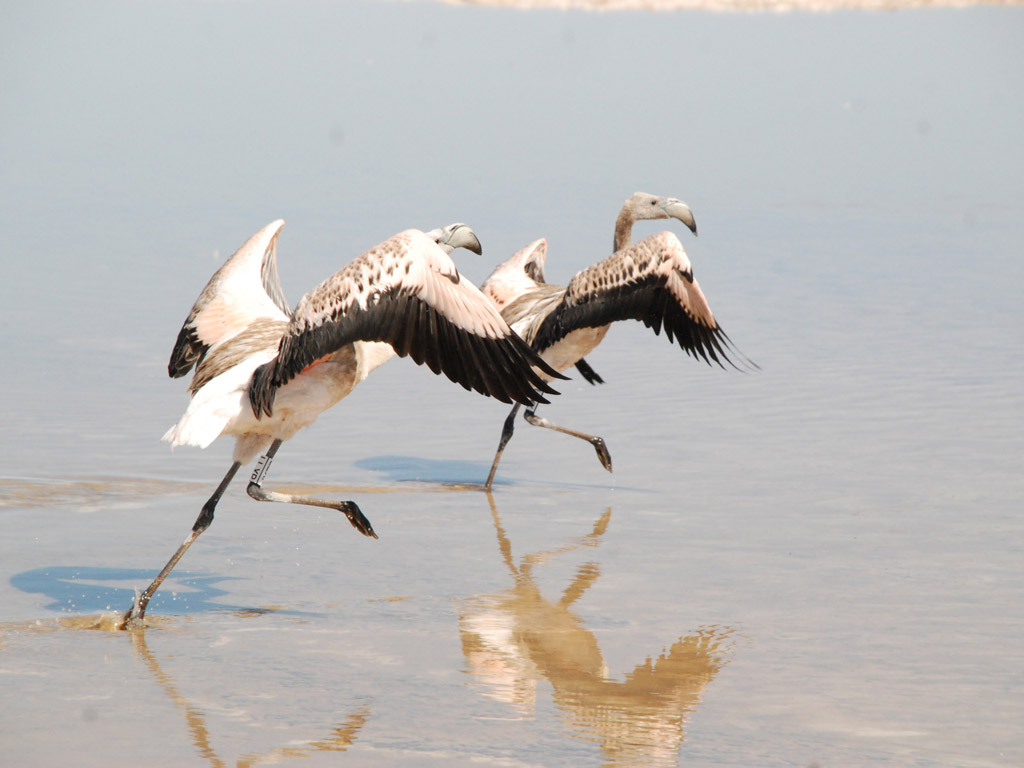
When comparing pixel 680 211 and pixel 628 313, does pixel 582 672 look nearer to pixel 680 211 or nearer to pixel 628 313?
pixel 628 313

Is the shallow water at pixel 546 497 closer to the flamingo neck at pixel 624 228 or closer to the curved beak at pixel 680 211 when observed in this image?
the flamingo neck at pixel 624 228

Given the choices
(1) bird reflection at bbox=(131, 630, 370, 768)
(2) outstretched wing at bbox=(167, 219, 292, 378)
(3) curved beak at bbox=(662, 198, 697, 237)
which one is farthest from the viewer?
(3) curved beak at bbox=(662, 198, 697, 237)

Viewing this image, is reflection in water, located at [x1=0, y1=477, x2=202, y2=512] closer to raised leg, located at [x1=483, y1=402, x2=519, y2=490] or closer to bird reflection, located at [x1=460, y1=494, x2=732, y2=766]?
raised leg, located at [x1=483, y1=402, x2=519, y2=490]

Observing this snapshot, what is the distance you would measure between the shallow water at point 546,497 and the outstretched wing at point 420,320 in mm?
1081

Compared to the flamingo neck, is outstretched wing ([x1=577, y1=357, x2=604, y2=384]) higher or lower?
lower

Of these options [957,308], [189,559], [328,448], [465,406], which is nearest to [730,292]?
[957,308]

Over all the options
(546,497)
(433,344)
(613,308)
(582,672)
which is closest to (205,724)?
(582,672)

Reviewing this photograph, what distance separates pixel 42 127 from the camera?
2500 centimetres

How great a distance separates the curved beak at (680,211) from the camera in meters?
9.69

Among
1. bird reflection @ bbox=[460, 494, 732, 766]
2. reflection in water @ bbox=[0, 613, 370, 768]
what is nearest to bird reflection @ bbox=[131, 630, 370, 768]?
reflection in water @ bbox=[0, 613, 370, 768]

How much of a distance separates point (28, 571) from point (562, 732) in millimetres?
2947

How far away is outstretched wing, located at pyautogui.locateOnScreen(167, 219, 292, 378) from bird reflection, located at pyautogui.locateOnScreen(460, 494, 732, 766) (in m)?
1.73

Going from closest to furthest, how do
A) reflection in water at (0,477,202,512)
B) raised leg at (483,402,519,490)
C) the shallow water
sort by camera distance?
the shallow water < reflection in water at (0,477,202,512) < raised leg at (483,402,519,490)

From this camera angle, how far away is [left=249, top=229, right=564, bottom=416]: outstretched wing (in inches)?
232
